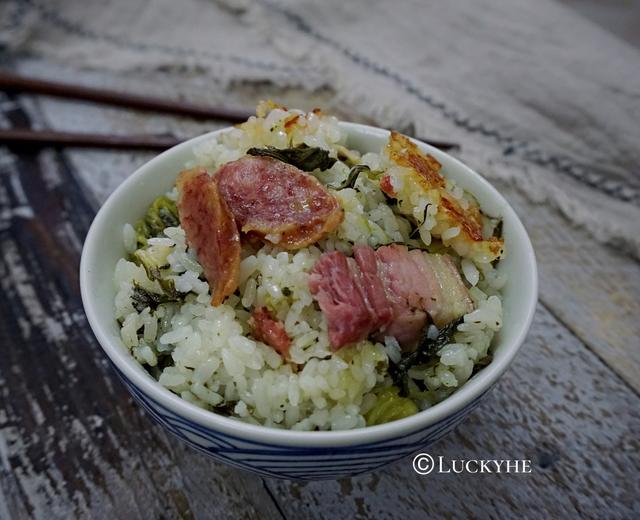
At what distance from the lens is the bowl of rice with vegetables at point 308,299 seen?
1.05 m

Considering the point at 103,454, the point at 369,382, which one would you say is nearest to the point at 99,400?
the point at 103,454

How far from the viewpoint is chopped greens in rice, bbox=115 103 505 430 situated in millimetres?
1065

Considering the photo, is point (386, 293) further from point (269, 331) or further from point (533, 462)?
point (533, 462)

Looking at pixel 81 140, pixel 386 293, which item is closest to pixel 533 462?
pixel 386 293

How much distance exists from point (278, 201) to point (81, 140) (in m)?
1.31

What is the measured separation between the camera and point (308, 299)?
1.12 m

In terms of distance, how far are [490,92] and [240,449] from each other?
2061 mm

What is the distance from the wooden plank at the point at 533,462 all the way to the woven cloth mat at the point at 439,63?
66cm

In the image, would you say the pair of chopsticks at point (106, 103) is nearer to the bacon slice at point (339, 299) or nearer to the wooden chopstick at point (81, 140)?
the wooden chopstick at point (81, 140)

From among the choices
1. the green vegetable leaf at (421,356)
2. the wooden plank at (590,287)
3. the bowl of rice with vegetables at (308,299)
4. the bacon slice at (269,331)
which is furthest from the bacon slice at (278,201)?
the wooden plank at (590,287)

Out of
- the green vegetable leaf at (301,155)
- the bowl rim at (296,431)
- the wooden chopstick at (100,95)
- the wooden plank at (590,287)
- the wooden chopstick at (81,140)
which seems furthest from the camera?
the wooden chopstick at (100,95)

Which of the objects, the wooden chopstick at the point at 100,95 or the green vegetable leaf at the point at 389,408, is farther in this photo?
the wooden chopstick at the point at 100,95

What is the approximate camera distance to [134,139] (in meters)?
2.23

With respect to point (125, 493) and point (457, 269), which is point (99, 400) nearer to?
point (125, 493)
